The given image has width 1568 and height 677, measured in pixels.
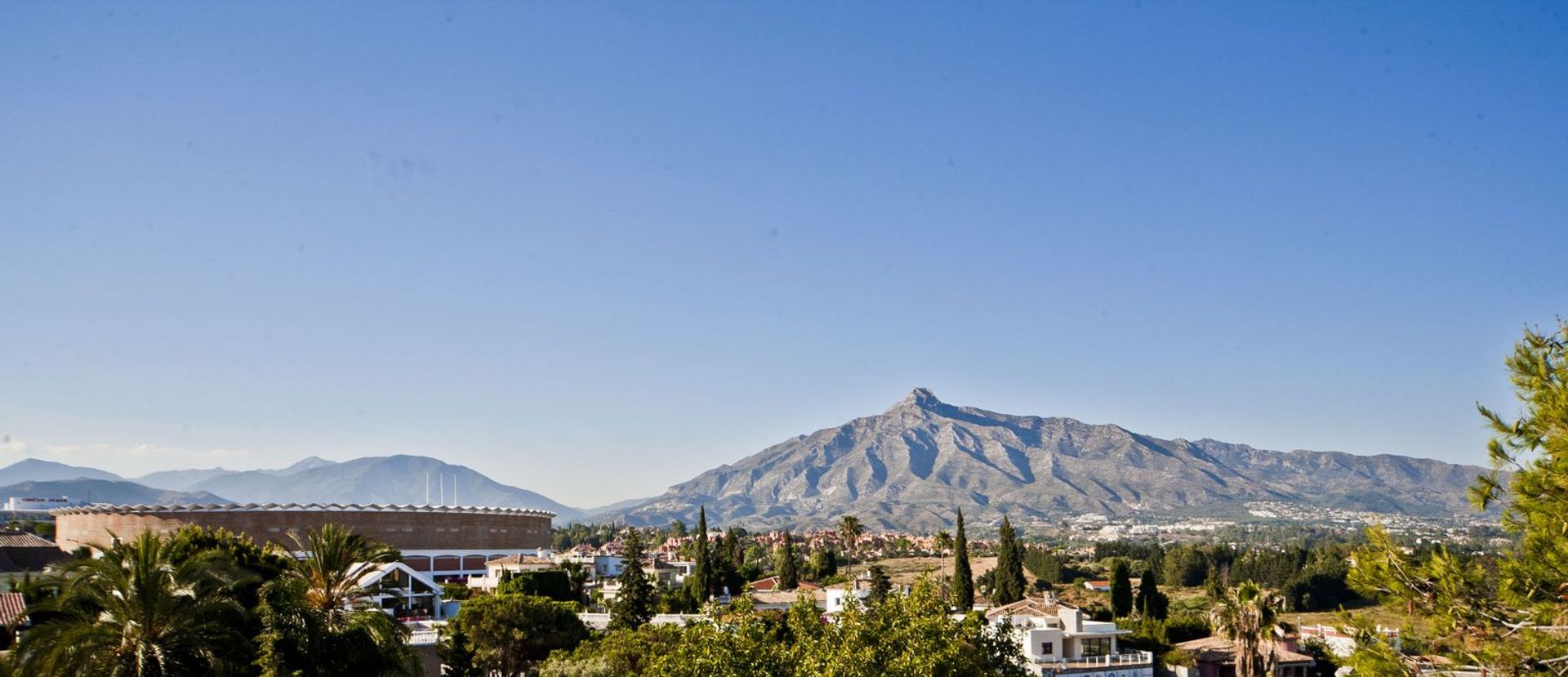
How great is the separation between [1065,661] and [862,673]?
117 ft

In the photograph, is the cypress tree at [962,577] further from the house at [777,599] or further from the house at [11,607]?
the house at [11,607]

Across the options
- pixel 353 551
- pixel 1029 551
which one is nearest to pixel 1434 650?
pixel 353 551

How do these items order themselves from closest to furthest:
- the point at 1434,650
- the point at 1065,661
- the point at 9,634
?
the point at 1434,650, the point at 9,634, the point at 1065,661

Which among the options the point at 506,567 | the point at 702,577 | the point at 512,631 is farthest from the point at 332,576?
the point at 506,567

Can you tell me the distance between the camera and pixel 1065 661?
59.3 metres

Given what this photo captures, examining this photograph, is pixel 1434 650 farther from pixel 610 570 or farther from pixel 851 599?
pixel 610 570

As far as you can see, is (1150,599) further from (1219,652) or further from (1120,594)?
(1219,652)

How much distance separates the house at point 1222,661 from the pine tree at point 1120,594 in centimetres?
1361

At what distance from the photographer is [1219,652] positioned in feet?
211

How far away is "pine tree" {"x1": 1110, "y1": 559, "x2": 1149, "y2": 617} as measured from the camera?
80875 mm

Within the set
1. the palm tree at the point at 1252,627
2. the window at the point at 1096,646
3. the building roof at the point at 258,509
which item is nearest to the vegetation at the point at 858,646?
the palm tree at the point at 1252,627

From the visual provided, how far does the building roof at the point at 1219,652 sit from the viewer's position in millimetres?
61688

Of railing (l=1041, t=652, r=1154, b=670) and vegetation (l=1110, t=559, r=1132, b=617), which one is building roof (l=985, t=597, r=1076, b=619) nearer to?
railing (l=1041, t=652, r=1154, b=670)

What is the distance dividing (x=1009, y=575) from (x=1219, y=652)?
2522 centimetres
